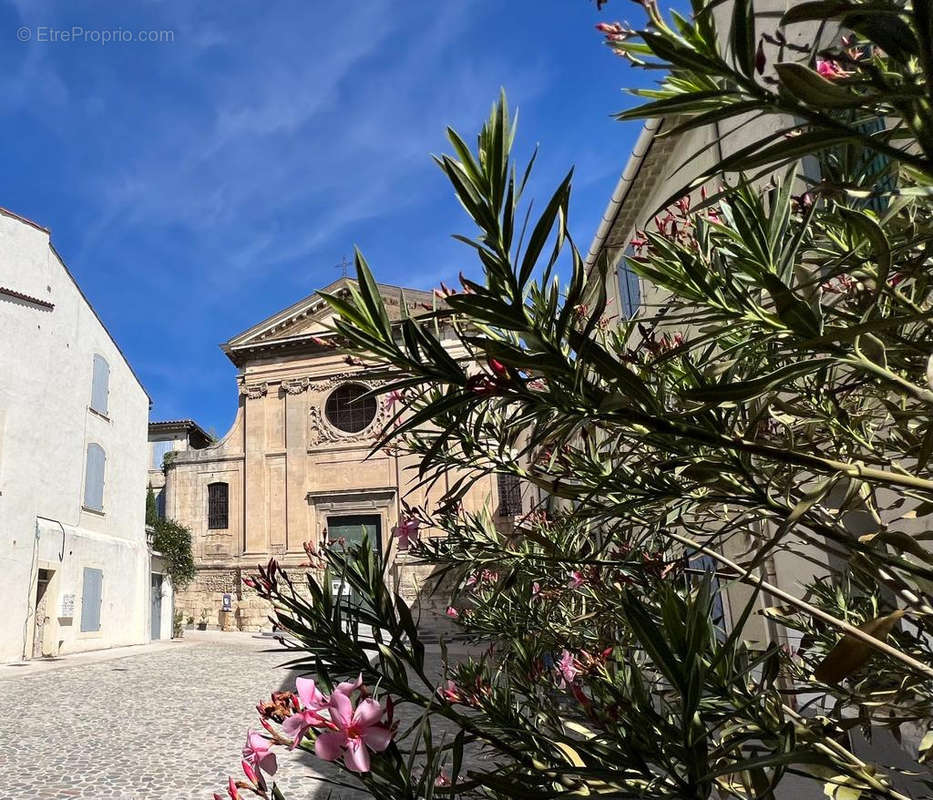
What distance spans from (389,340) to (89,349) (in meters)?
17.0

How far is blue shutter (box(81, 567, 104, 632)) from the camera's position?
14.8m

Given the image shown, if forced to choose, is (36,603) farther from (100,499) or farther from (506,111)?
(506,111)

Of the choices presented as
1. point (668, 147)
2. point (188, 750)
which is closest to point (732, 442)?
point (188, 750)

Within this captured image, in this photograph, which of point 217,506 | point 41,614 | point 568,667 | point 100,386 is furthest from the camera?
point 217,506

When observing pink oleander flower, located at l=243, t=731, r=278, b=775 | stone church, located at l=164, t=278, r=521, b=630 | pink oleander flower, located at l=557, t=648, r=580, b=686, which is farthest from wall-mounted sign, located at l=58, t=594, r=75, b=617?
pink oleander flower, located at l=243, t=731, r=278, b=775

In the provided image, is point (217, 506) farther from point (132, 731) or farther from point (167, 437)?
point (132, 731)

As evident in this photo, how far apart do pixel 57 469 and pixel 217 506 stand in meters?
10.3

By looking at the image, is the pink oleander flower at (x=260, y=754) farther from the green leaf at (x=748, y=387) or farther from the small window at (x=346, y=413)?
the small window at (x=346, y=413)

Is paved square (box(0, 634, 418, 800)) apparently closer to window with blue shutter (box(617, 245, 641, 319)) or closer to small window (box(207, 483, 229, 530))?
window with blue shutter (box(617, 245, 641, 319))

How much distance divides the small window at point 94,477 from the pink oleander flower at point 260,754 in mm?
16062

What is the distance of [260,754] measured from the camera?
4.05 feet

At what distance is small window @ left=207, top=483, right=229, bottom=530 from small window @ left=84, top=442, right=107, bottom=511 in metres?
8.01

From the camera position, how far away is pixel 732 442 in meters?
0.93

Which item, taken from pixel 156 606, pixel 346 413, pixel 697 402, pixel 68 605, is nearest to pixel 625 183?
pixel 697 402
